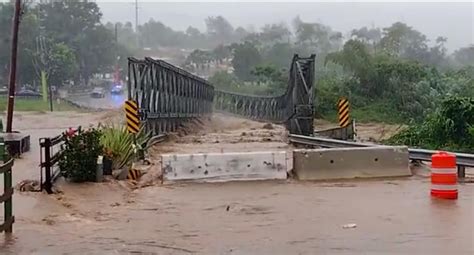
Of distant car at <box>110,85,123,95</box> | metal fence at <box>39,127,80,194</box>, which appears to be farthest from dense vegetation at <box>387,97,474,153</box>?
distant car at <box>110,85,123,95</box>

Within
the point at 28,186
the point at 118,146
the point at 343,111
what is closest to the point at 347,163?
the point at 118,146

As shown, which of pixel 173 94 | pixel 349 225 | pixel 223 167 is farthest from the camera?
pixel 173 94

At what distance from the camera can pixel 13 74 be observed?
1047 inches

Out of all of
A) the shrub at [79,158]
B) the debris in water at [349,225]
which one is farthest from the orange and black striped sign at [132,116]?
the debris in water at [349,225]

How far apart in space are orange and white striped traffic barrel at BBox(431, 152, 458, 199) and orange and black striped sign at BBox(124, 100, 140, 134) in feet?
29.6

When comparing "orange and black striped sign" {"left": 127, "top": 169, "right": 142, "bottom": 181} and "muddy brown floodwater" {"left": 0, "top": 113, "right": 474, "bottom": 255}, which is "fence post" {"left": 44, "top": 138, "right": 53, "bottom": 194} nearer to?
"muddy brown floodwater" {"left": 0, "top": 113, "right": 474, "bottom": 255}

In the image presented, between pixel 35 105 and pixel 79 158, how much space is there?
6613 centimetres

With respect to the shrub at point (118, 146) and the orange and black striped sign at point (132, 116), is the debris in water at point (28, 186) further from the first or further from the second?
the orange and black striped sign at point (132, 116)

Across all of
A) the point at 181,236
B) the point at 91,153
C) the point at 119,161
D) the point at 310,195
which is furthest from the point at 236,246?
the point at 119,161

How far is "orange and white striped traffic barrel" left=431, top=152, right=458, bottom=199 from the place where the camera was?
13.6 metres

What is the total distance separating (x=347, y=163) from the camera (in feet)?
55.0

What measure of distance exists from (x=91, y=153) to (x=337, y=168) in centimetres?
526

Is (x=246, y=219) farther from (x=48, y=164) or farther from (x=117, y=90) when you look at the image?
(x=117, y=90)

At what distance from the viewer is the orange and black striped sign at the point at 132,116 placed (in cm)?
2069
